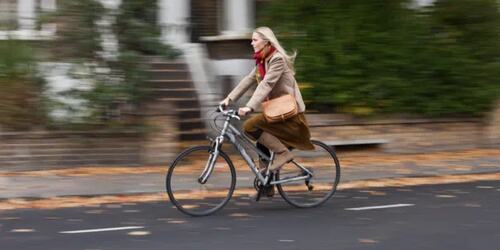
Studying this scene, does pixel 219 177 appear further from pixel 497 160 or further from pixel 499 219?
pixel 497 160

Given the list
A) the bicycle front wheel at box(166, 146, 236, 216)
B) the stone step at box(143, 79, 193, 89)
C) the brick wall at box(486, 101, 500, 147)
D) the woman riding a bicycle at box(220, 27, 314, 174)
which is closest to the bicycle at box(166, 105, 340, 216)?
the bicycle front wheel at box(166, 146, 236, 216)

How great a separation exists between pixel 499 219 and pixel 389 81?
476cm

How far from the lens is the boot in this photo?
7.36 meters

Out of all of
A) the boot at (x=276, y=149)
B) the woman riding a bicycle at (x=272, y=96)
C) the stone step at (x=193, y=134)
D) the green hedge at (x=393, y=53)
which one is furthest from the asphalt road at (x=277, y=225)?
the stone step at (x=193, y=134)

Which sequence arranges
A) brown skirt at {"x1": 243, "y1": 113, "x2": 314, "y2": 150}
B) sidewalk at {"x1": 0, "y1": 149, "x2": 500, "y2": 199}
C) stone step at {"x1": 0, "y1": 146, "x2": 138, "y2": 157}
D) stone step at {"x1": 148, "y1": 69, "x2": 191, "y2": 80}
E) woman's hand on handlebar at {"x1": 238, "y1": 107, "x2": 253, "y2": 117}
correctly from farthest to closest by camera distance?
stone step at {"x1": 148, "y1": 69, "x2": 191, "y2": 80}, stone step at {"x1": 0, "y1": 146, "x2": 138, "y2": 157}, sidewalk at {"x1": 0, "y1": 149, "x2": 500, "y2": 199}, brown skirt at {"x1": 243, "y1": 113, "x2": 314, "y2": 150}, woman's hand on handlebar at {"x1": 238, "y1": 107, "x2": 253, "y2": 117}

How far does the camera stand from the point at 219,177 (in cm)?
730

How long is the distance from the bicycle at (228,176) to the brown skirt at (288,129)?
0.13 metres

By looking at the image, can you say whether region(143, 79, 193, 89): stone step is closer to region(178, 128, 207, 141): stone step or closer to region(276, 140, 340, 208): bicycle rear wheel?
region(178, 128, 207, 141): stone step

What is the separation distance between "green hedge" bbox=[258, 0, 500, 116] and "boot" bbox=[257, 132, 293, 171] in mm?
3940

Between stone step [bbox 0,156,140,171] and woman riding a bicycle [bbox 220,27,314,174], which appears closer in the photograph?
woman riding a bicycle [bbox 220,27,314,174]

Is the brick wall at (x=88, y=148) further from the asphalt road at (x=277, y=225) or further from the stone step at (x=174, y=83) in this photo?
the asphalt road at (x=277, y=225)

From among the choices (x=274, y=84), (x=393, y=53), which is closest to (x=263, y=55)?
(x=274, y=84)

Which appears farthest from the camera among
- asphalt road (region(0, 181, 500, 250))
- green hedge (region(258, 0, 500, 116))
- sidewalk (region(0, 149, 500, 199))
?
green hedge (region(258, 0, 500, 116))

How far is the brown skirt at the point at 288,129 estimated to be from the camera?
732 cm
